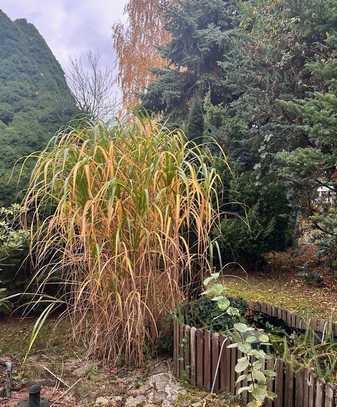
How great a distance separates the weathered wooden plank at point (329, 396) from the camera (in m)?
1.37

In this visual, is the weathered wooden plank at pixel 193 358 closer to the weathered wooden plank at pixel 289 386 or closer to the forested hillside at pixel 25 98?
the weathered wooden plank at pixel 289 386

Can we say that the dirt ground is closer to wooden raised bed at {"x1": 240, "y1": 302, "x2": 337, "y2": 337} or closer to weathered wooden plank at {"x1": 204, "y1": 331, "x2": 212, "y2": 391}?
weathered wooden plank at {"x1": 204, "y1": 331, "x2": 212, "y2": 391}

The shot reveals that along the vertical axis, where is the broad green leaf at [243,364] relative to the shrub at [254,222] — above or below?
below

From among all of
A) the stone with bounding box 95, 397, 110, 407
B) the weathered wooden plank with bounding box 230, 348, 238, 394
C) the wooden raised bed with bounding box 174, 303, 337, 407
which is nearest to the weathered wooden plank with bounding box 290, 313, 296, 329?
the wooden raised bed with bounding box 174, 303, 337, 407

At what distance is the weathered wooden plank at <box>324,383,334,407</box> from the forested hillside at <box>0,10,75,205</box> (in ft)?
8.35

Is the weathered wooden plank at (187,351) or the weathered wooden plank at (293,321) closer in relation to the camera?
the weathered wooden plank at (187,351)

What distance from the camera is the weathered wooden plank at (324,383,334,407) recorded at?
1.37m

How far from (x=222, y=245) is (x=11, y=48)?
5.06 metres

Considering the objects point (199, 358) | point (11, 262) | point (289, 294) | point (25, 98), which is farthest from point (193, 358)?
point (25, 98)

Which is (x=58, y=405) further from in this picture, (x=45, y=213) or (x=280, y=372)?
(x=45, y=213)

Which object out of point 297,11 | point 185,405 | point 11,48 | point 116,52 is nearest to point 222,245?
point 185,405

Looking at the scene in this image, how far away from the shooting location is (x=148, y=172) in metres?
2.04

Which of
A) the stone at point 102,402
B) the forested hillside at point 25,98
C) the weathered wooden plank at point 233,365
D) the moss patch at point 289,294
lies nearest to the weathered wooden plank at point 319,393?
the weathered wooden plank at point 233,365

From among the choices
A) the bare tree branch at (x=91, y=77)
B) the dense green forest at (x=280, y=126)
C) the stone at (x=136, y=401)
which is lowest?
the stone at (x=136, y=401)
